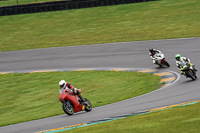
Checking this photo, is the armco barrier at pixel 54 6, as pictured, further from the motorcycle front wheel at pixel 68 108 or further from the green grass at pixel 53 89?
the motorcycle front wheel at pixel 68 108

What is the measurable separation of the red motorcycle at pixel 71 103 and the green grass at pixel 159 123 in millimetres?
3493

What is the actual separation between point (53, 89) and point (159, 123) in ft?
43.4

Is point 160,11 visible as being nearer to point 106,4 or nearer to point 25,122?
point 106,4

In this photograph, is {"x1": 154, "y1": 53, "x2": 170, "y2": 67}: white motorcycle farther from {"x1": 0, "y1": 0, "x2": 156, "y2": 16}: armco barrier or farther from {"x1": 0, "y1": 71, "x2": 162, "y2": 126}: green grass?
{"x1": 0, "y1": 0, "x2": 156, "y2": 16}: armco barrier

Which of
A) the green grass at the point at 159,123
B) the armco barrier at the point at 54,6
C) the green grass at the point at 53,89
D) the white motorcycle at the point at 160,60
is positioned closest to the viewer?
the green grass at the point at 159,123

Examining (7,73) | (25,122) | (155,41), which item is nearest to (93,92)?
(25,122)

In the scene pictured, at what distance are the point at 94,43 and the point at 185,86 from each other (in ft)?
66.1

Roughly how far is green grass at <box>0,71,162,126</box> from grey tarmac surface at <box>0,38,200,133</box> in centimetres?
138

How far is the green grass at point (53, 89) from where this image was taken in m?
19.8

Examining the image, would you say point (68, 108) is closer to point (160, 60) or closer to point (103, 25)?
point (160, 60)

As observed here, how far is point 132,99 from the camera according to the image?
752 inches

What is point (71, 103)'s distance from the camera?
17250 millimetres

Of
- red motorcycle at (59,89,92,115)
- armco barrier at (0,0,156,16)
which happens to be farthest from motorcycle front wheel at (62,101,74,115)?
armco barrier at (0,0,156,16)

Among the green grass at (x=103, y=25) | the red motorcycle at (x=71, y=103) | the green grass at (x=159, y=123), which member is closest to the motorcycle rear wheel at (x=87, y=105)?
the red motorcycle at (x=71, y=103)
